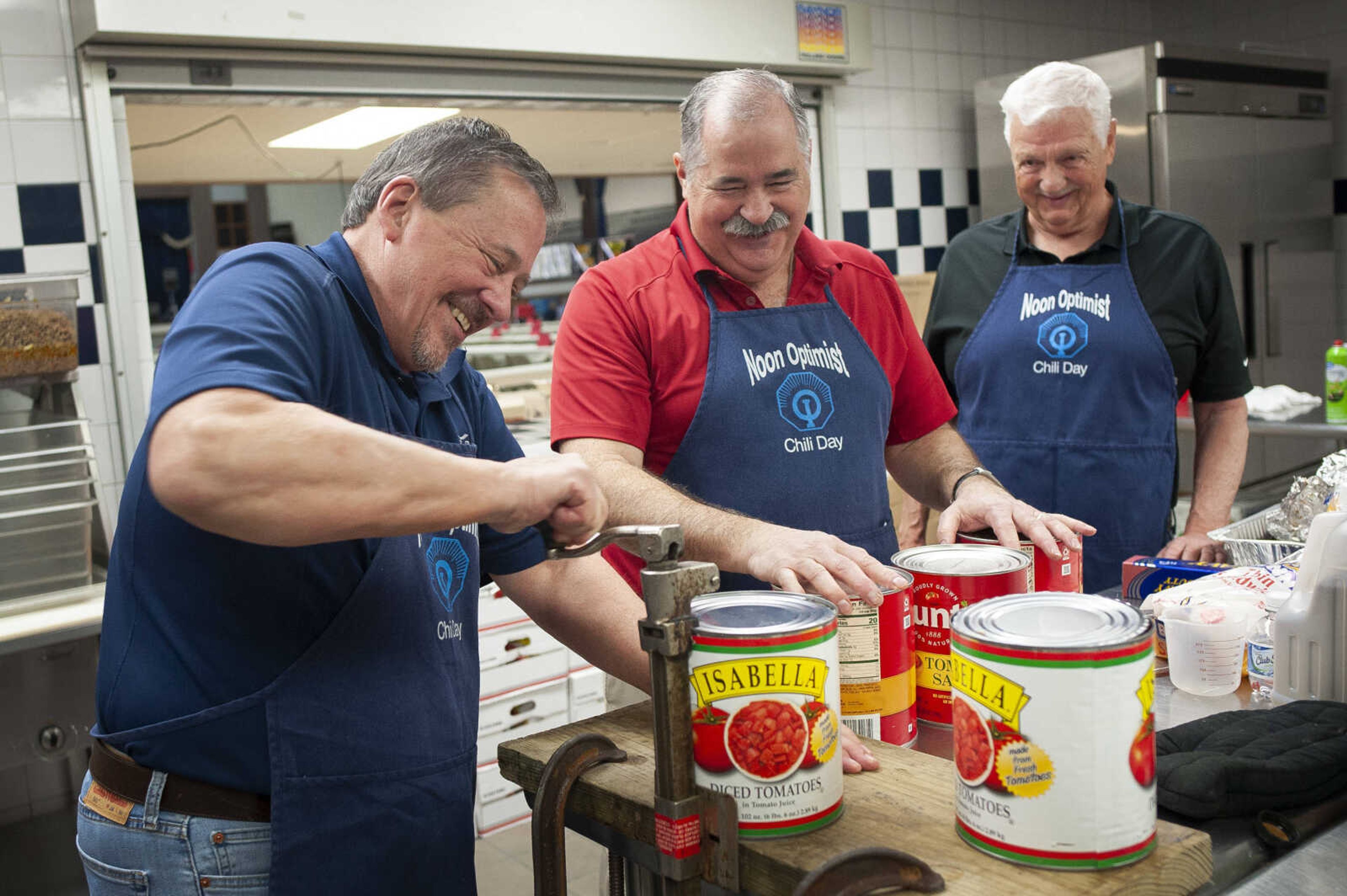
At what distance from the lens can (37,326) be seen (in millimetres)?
2646

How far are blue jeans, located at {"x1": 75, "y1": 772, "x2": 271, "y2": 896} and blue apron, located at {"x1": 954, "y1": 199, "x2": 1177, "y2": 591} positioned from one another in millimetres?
1799

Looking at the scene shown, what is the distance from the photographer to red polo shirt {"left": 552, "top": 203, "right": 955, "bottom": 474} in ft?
6.01

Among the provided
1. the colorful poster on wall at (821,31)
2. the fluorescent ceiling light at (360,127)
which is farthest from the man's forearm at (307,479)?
the colorful poster on wall at (821,31)

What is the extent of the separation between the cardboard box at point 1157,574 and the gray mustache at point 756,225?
0.76 metres

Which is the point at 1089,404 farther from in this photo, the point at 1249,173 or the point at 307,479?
the point at 1249,173

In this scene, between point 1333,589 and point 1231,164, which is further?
point 1231,164

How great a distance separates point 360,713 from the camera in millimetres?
1281

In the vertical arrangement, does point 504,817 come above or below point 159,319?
below

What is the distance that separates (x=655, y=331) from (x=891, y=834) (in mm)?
1027

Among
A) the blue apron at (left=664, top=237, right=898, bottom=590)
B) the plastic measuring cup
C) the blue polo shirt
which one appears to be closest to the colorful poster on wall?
the blue apron at (left=664, top=237, right=898, bottom=590)

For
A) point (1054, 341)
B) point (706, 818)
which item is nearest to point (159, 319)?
point (1054, 341)

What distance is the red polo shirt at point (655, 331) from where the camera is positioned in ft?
6.01

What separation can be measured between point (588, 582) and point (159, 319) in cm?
313

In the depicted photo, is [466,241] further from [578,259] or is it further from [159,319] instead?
[578,259]
